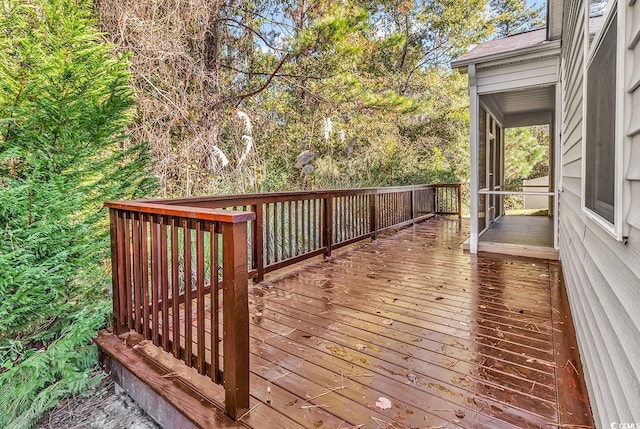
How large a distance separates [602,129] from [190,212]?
1.93 metres

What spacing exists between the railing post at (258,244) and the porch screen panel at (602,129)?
8.75 feet

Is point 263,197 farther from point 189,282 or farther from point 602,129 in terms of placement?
point 602,129

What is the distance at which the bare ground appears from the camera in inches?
79.7

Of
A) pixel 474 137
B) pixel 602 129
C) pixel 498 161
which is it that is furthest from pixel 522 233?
pixel 602 129

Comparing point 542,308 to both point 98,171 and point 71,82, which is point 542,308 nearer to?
point 98,171

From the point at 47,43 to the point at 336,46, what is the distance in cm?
488

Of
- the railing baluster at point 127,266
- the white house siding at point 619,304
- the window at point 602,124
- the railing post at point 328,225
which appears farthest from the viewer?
the railing post at point 328,225

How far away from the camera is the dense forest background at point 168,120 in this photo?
2.35 metres

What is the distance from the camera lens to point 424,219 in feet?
28.5

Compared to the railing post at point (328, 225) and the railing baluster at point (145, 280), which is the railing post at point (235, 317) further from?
the railing post at point (328, 225)

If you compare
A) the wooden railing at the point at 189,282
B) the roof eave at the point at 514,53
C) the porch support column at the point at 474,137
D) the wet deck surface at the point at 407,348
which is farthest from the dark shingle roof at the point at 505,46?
the wooden railing at the point at 189,282

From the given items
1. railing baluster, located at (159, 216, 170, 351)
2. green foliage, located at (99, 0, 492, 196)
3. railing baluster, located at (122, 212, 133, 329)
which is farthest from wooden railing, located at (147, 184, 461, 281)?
green foliage, located at (99, 0, 492, 196)

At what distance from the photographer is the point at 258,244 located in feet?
11.8

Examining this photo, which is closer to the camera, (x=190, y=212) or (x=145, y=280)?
(x=190, y=212)
